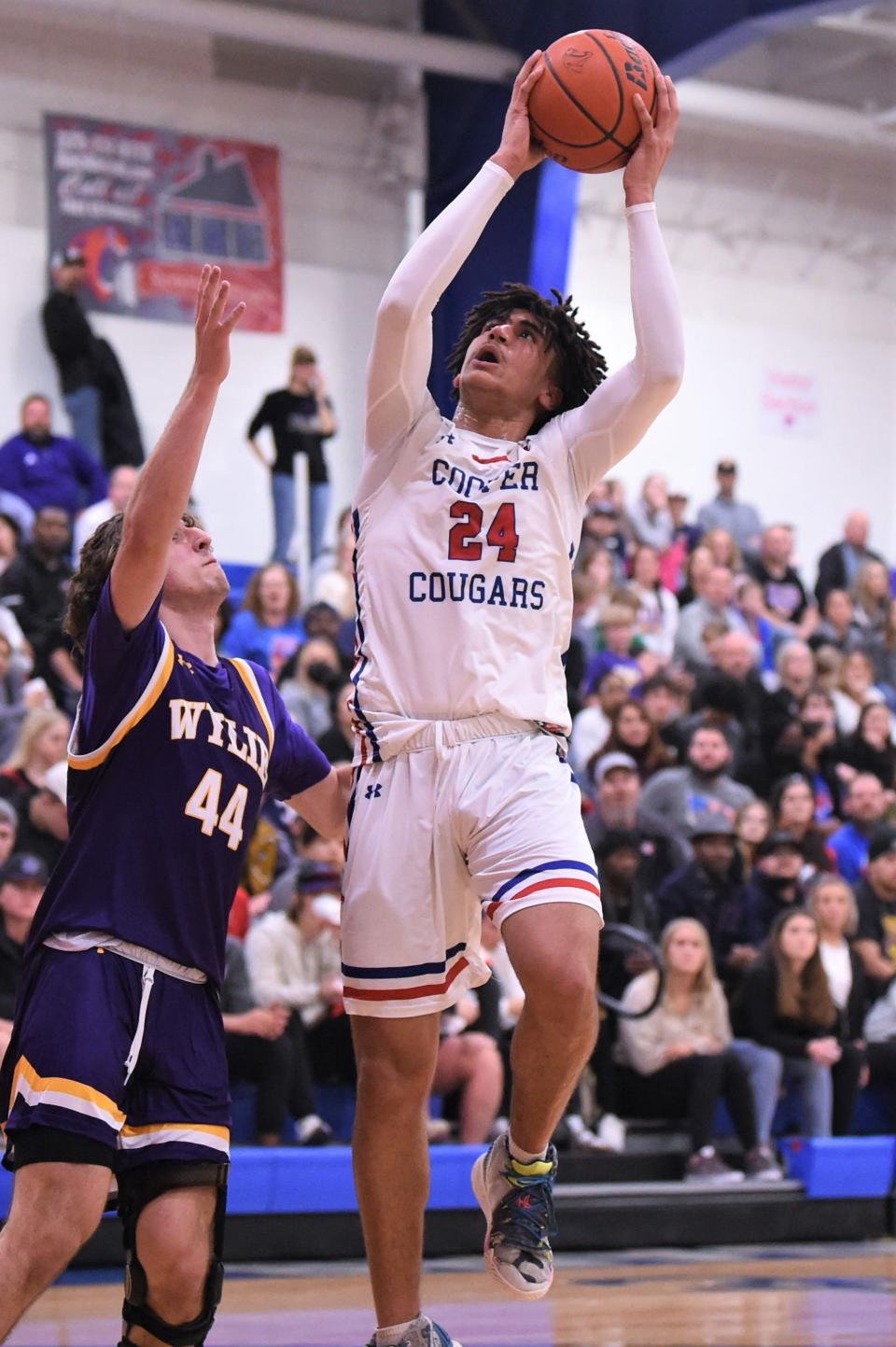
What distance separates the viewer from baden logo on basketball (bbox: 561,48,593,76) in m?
4.53

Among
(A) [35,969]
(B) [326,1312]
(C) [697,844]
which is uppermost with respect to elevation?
(A) [35,969]

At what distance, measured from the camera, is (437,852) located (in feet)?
14.3

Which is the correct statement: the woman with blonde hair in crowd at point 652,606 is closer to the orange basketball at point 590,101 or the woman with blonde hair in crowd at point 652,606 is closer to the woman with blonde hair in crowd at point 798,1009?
the woman with blonde hair in crowd at point 798,1009

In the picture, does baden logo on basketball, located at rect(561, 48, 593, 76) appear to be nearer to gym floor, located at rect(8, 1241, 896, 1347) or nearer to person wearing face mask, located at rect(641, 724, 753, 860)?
gym floor, located at rect(8, 1241, 896, 1347)

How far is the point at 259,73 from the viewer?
53.9ft

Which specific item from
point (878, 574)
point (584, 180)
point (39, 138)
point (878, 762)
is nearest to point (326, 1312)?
point (878, 762)

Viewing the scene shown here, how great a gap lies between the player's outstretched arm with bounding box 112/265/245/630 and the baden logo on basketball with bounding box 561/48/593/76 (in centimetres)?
115

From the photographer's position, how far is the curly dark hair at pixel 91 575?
417cm

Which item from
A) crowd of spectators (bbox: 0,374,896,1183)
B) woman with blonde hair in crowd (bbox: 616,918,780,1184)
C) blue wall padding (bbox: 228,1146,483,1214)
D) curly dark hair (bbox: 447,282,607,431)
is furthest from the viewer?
woman with blonde hair in crowd (bbox: 616,918,780,1184)

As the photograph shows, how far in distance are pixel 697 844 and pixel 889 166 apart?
13.1 m

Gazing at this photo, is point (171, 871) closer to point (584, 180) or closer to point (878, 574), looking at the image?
point (878, 574)

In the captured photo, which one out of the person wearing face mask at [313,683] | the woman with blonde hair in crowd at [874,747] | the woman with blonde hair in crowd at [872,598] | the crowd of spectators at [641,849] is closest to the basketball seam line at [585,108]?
the crowd of spectators at [641,849]

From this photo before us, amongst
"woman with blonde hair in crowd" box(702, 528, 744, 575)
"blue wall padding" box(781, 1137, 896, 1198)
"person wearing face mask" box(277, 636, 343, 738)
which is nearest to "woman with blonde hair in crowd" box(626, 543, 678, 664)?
"woman with blonde hair in crowd" box(702, 528, 744, 575)

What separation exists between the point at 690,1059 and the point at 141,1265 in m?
5.18
